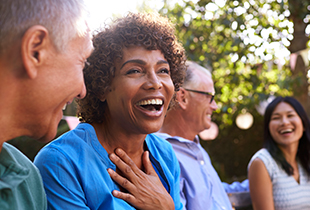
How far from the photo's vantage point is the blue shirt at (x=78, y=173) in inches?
57.6

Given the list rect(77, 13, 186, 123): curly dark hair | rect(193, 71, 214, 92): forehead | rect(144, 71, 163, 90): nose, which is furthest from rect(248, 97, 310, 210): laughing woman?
rect(144, 71, 163, 90): nose

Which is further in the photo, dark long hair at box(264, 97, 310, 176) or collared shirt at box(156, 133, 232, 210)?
dark long hair at box(264, 97, 310, 176)

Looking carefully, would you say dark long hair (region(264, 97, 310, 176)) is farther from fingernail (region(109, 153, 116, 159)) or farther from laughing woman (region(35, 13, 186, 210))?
fingernail (region(109, 153, 116, 159))

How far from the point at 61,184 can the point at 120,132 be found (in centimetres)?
52

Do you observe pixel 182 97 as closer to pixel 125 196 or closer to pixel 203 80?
pixel 203 80

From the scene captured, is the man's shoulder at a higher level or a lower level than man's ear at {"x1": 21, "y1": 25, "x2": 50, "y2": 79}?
lower

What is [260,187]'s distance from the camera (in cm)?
353

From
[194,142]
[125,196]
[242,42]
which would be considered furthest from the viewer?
[242,42]

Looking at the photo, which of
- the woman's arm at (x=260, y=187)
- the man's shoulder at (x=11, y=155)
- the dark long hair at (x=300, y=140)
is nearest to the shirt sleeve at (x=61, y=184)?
the man's shoulder at (x=11, y=155)

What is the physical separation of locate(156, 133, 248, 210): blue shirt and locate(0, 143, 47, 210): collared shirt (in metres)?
1.43

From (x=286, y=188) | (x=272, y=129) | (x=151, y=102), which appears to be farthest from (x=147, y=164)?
(x=272, y=129)

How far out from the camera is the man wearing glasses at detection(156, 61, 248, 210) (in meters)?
2.66

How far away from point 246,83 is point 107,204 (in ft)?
16.5

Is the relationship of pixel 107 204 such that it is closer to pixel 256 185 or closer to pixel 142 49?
pixel 142 49
